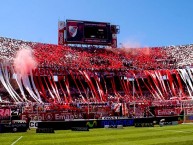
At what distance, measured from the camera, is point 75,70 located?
240ft

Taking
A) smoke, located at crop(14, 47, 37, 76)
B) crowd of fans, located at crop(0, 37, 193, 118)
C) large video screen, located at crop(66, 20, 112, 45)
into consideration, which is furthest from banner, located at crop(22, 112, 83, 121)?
large video screen, located at crop(66, 20, 112, 45)

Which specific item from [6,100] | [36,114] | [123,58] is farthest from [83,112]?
[123,58]

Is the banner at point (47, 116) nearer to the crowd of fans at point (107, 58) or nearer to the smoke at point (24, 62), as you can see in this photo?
the crowd of fans at point (107, 58)

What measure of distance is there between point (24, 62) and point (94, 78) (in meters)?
16.2

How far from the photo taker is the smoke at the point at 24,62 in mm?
63812

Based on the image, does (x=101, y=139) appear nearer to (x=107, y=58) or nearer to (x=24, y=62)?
(x=24, y=62)

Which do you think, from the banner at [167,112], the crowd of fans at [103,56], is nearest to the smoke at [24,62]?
the crowd of fans at [103,56]

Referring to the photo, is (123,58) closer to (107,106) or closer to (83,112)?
(107,106)

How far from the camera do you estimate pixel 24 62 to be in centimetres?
6581

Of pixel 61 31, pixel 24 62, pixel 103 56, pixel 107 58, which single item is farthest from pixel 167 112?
pixel 61 31

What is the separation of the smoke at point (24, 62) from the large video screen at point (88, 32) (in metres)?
14.9

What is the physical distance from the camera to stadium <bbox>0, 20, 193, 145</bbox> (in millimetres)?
49272

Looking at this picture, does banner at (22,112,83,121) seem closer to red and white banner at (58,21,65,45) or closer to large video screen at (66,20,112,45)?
large video screen at (66,20,112,45)

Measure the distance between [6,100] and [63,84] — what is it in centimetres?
1707
